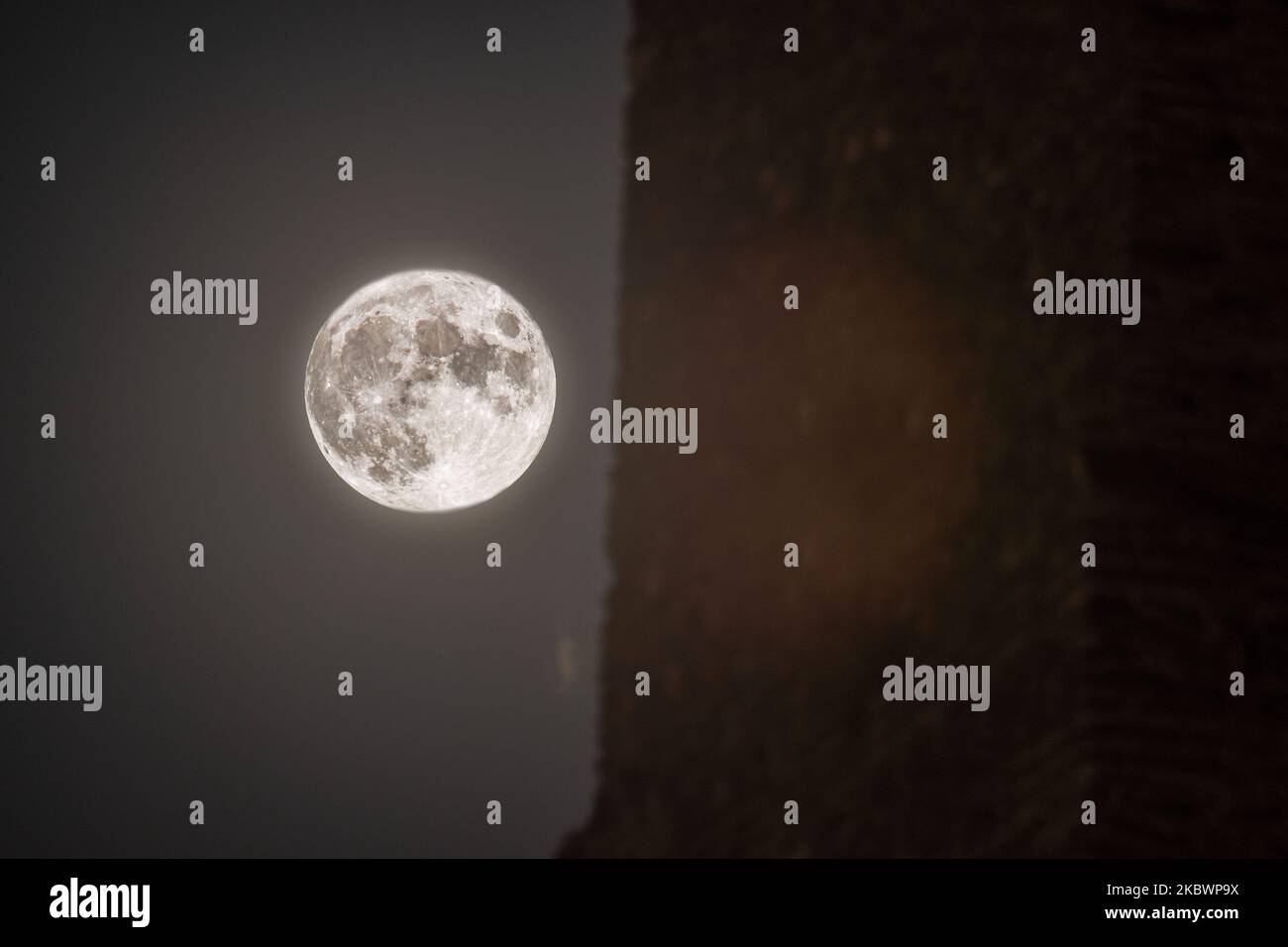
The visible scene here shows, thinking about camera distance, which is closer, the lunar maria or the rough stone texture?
the rough stone texture

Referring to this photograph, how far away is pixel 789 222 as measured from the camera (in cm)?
697

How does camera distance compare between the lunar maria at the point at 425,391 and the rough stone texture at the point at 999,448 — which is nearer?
the rough stone texture at the point at 999,448

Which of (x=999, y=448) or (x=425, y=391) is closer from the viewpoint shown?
(x=999, y=448)

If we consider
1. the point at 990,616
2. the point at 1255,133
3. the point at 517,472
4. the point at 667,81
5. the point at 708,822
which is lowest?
the point at 708,822

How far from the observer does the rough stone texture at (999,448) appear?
434 centimetres

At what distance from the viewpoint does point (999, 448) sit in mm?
4895

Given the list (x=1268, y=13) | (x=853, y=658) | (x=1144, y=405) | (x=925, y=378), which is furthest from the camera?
(x=853, y=658)

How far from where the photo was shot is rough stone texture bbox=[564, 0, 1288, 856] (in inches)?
171

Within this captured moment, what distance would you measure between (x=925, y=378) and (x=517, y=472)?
2.00m

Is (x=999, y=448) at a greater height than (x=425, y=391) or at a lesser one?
lesser
